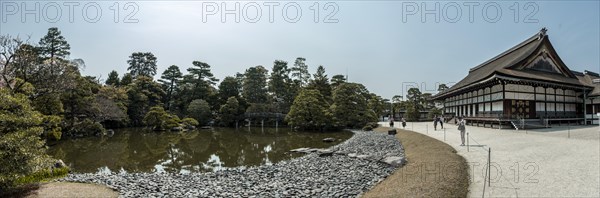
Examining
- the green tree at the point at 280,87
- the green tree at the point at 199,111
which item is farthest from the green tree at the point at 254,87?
the green tree at the point at 199,111

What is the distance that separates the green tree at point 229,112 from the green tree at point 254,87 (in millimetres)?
3846

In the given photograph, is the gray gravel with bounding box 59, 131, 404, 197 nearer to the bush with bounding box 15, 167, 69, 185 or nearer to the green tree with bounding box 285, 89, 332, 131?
the bush with bounding box 15, 167, 69, 185

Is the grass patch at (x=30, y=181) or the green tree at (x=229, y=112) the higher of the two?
the green tree at (x=229, y=112)

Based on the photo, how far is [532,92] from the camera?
20.7 meters

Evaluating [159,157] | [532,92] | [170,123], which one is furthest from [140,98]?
[532,92]

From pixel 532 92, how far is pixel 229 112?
3304 cm

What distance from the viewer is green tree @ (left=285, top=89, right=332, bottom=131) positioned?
96.1 ft

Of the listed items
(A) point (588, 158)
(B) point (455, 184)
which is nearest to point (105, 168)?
(B) point (455, 184)

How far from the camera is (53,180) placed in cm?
888

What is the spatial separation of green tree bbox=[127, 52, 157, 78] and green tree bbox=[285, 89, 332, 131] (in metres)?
38.7

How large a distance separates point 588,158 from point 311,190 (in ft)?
26.2

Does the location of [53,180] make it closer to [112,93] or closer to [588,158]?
[588,158]

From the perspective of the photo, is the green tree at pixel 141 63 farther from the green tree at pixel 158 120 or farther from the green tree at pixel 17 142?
the green tree at pixel 17 142

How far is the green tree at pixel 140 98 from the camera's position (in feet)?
125
